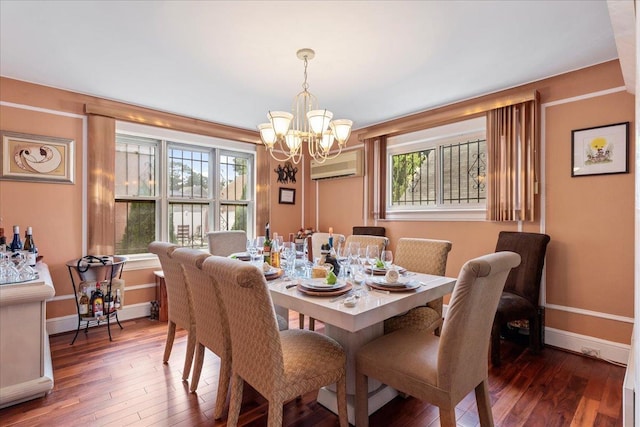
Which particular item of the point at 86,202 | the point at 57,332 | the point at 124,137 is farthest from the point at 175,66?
the point at 57,332

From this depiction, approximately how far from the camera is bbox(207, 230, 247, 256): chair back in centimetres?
339

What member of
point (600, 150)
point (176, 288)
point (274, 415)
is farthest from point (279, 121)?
point (600, 150)

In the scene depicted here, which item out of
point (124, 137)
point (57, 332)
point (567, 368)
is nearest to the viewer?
point (567, 368)

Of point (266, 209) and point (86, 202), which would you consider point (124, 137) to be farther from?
point (266, 209)

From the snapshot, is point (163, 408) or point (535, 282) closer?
point (163, 408)

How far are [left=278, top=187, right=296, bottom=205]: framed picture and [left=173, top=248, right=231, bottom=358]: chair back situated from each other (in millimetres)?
2923

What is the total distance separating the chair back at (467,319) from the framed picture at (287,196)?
3.72m

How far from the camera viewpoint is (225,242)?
3.48m

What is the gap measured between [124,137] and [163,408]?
3021 millimetres

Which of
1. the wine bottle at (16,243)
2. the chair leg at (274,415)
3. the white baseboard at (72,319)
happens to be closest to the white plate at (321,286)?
the chair leg at (274,415)

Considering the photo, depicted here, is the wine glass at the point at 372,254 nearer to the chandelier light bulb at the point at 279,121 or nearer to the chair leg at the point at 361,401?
the chair leg at the point at 361,401

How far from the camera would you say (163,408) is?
1.97m

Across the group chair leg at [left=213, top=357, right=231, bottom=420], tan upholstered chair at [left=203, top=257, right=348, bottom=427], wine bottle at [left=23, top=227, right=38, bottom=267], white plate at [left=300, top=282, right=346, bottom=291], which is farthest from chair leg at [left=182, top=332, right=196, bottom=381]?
wine bottle at [left=23, top=227, right=38, bottom=267]

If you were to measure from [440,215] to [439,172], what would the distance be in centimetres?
54
